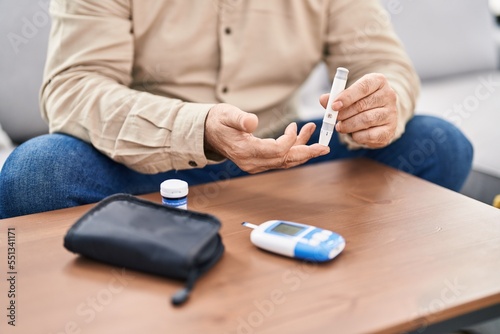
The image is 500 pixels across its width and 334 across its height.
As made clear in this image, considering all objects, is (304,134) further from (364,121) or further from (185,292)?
(185,292)

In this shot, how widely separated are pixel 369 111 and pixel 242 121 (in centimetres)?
26

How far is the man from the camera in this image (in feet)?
3.16

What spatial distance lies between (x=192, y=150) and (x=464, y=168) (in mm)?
586

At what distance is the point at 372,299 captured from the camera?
25.7 inches

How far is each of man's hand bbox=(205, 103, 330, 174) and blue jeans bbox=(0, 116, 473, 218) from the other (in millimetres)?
234

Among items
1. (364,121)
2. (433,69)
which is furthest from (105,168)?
(433,69)

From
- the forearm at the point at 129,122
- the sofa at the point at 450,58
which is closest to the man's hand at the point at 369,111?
the forearm at the point at 129,122

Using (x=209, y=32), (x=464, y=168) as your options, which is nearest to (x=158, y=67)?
(x=209, y=32)

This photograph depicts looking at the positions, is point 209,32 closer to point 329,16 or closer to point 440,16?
point 329,16

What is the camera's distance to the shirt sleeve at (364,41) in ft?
4.16

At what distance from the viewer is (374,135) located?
3.31ft

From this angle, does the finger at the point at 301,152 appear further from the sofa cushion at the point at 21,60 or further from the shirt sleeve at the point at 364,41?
the sofa cushion at the point at 21,60

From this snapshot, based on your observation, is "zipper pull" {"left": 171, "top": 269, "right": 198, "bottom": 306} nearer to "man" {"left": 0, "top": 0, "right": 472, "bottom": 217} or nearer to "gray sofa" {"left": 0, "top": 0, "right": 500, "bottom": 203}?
"man" {"left": 0, "top": 0, "right": 472, "bottom": 217}

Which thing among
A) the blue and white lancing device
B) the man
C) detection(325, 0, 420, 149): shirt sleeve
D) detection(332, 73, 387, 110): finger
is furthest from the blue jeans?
the blue and white lancing device
